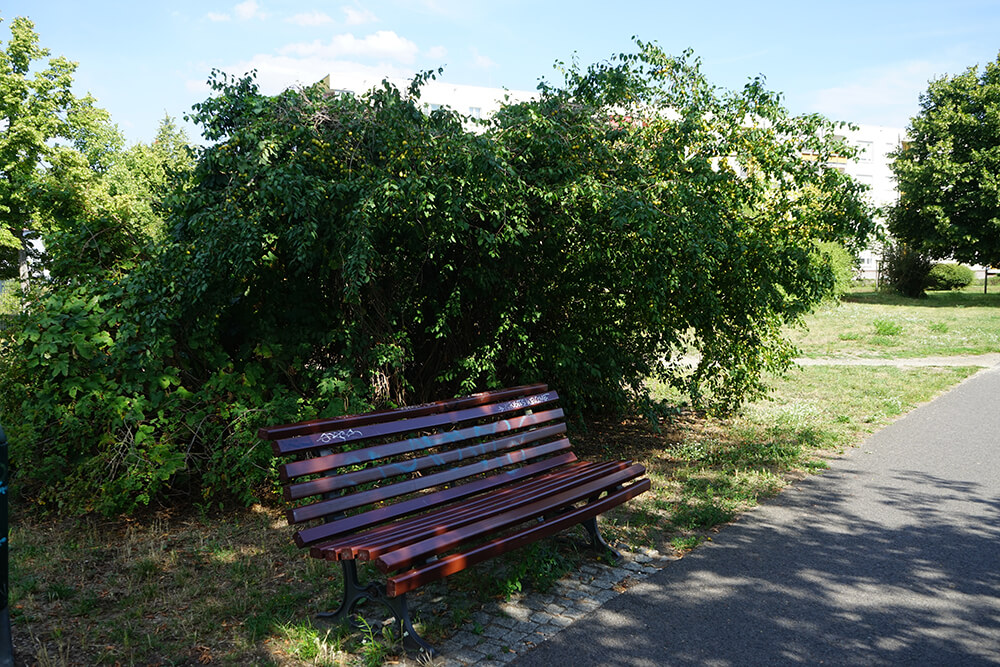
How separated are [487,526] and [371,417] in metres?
0.83

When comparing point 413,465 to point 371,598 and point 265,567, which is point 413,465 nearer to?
point 371,598

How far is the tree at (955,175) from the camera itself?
31688mm

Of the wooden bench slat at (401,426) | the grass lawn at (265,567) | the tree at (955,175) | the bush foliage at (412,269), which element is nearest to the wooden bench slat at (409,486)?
the wooden bench slat at (401,426)

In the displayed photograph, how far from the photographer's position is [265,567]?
15.1 ft

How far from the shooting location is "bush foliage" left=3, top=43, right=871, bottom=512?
5.20 meters

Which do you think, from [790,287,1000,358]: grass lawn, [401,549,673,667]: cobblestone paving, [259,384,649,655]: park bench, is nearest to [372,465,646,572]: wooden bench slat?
[259,384,649,655]: park bench

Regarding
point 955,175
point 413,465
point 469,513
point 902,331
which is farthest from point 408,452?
point 955,175

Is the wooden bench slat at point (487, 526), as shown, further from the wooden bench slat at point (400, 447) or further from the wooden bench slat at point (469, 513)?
the wooden bench slat at point (400, 447)

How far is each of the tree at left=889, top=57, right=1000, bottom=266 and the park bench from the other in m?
31.8

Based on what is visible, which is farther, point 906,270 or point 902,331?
point 906,270

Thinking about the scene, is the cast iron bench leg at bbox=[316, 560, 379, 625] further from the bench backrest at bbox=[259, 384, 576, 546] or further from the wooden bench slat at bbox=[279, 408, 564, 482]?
the wooden bench slat at bbox=[279, 408, 564, 482]

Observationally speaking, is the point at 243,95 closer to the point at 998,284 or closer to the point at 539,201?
the point at 539,201

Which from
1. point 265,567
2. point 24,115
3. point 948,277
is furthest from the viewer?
point 948,277

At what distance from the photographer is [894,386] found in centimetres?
1125
